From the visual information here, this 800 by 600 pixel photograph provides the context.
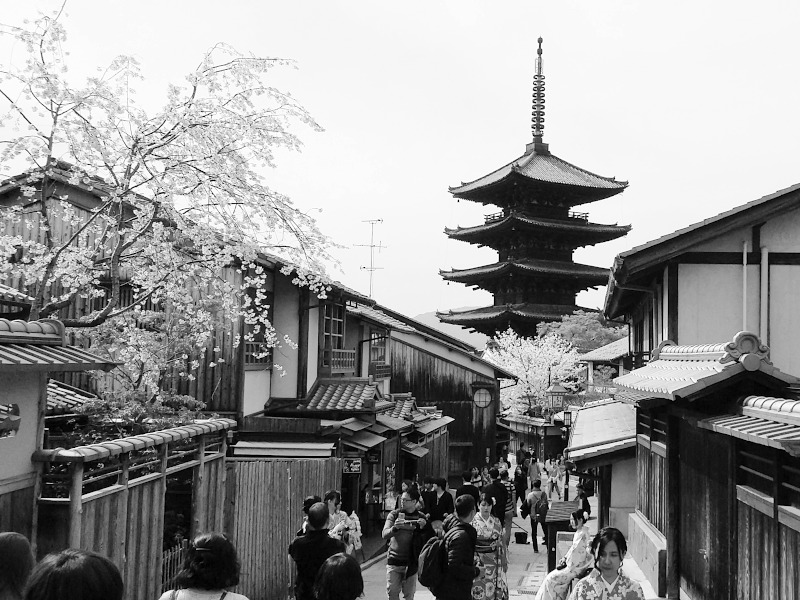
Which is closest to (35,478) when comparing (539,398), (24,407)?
(24,407)

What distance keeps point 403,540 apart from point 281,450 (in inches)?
239

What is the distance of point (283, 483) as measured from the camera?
474 inches

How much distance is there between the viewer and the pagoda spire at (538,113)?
5559 cm

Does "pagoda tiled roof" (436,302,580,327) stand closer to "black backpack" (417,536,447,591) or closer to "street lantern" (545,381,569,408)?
"street lantern" (545,381,569,408)

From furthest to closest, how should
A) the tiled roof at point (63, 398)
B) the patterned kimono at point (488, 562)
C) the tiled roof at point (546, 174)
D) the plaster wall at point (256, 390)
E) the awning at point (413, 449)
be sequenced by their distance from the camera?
the tiled roof at point (546, 174) < the awning at point (413, 449) < the plaster wall at point (256, 390) < the tiled roof at point (63, 398) < the patterned kimono at point (488, 562)

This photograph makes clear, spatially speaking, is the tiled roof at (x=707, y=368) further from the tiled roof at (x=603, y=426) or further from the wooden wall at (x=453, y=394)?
the wooden wall at (x=453, y=394)

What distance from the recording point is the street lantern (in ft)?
94.8

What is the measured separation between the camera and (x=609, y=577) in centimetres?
602

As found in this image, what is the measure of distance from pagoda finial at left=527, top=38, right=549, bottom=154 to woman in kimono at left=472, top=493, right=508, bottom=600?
161ft

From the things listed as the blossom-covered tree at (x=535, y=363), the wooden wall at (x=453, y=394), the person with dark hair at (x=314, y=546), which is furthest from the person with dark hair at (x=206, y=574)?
the blossom-covered tree at (x=535, y=363)

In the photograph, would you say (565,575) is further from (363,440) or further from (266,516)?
(363,440)

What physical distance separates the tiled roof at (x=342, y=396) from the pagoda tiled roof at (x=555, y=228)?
30913 mm

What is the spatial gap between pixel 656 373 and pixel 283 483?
5.49 m

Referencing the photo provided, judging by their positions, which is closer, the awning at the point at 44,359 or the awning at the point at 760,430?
the awning at the point at 760,430
